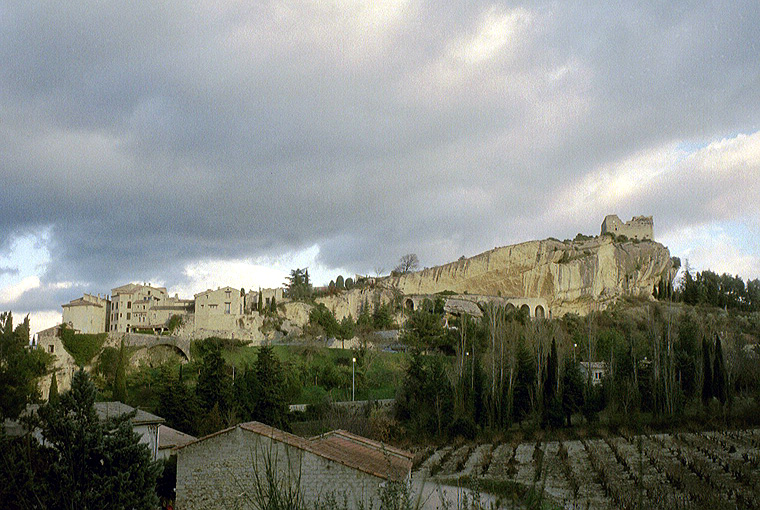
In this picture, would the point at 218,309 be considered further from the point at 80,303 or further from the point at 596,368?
the point at 596,368

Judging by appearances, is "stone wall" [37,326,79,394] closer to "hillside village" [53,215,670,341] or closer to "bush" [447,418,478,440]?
"hillside village" [53,215,670,341]

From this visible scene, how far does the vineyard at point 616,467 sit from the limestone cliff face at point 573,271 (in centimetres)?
4041

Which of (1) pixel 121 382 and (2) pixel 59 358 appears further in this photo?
(2) pixel 59 358

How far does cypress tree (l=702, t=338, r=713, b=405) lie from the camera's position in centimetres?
2959

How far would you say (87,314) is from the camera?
49.4m

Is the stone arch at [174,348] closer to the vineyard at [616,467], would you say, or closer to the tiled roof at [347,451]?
the vineyard at [616,467]

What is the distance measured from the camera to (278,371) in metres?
24.4

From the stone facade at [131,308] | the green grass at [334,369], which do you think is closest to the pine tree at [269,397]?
the green grass at [334,369]

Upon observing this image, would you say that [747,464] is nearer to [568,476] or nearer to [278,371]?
[568,476]

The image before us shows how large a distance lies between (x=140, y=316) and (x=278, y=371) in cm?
3029

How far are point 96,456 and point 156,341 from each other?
3531 cm

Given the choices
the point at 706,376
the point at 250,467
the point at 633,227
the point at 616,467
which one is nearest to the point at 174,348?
the point at 616,467

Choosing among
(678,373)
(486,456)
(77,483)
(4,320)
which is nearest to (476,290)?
(678,373)

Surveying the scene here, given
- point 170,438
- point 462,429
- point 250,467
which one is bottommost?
point 462,429
